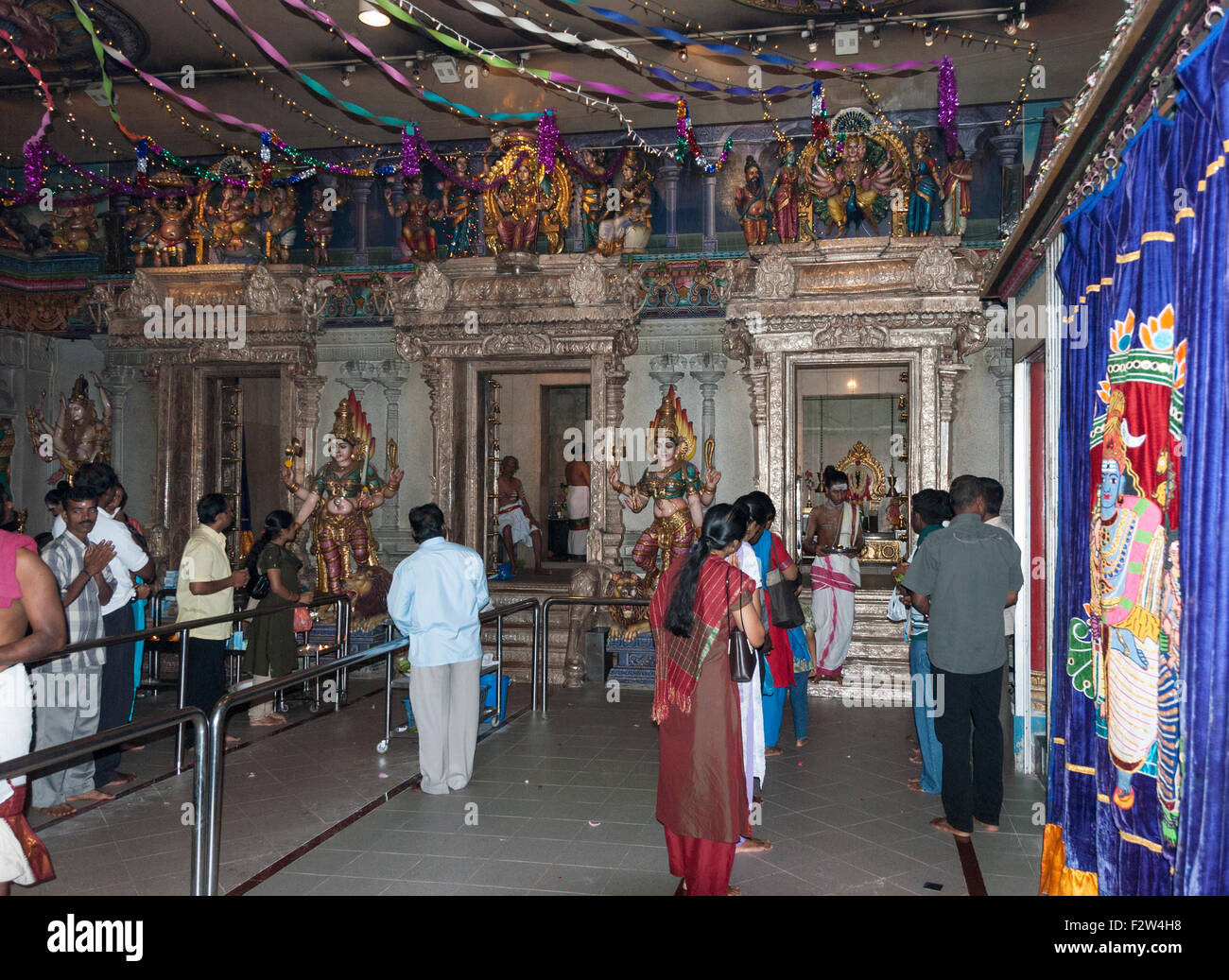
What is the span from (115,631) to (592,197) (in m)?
6.94

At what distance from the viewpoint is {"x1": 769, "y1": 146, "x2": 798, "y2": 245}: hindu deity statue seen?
9.55 metres

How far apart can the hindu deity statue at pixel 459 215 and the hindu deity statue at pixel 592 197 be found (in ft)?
4.44

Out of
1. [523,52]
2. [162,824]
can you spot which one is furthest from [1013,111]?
[162,824]

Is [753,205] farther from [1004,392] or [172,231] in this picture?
[172,231]

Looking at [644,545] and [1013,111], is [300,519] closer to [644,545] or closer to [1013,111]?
[644,545]

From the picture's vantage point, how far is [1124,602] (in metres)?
2.95

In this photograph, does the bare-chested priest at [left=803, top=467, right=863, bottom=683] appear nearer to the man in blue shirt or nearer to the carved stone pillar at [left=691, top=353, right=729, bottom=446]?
Result: the carved stone pillar at [left=691, top=353, right=729, bottom=446]

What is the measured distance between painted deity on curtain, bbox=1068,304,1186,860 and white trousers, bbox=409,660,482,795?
3.57m

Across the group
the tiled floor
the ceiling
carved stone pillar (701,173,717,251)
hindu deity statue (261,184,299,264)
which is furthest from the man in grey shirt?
hindu deity statue (261,184,299,264)

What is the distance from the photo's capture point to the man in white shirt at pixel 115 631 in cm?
561

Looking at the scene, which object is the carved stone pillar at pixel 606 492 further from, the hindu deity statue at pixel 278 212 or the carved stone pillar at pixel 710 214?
the hindu deity statue at pixel 278 212

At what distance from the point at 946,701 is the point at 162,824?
4372mm

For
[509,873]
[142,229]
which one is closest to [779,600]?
[509,873]

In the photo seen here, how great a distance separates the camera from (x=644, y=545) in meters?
9.23
